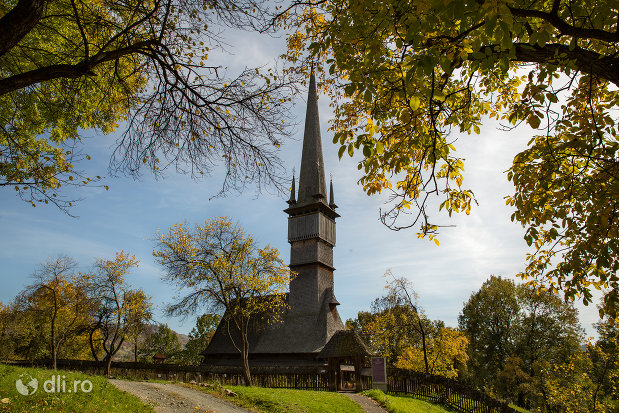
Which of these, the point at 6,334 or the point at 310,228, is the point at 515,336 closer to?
the point at 310,228

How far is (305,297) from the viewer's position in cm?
3312

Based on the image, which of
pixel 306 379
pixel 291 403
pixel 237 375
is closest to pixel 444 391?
pixel 306 379

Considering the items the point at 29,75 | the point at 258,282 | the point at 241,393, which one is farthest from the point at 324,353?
the point at 29,75

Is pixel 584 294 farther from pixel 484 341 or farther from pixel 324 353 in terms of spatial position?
pixel 484 341

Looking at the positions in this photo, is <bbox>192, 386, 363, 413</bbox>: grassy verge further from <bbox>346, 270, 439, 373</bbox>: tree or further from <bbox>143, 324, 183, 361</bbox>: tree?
<bbox>143, 324, 183, 361</bbox>: tree

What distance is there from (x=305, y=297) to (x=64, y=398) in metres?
25.9

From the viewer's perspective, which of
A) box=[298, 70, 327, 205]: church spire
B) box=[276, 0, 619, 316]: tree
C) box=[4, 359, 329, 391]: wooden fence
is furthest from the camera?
box=[298, 70, 327, 205]: church spire

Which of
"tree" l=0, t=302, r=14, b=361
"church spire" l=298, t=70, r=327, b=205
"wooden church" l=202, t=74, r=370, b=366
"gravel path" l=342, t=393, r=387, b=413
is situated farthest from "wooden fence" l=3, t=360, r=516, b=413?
"church spire" l=298, t=70, r=327, b=205

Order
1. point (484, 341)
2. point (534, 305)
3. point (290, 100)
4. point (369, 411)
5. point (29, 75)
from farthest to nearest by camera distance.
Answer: point (484, 341) → point (534, 305) → point (369, 411) → point (290, 100) → point (29, 75)

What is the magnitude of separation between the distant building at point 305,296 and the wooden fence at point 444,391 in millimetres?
9813

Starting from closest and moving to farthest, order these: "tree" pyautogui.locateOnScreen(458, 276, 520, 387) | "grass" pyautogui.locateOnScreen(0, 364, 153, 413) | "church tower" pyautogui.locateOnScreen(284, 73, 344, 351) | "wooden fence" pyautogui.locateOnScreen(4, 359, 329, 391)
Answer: "grass" pyautogui.locateOnScreen(0, 364, 153, 413) → "wooden fence" pyautogui.locateOnScreen(4, 359, 329, 391) → "church tower" pyautogui.locateOnScreen(284, 73, 344, 351) → "tree" pyautogui.locateOnScreen(458, 276, 520, 387)

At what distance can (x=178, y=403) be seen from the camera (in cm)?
1121

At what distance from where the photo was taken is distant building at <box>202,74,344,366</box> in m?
30.5

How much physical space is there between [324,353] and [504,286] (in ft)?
99.5
